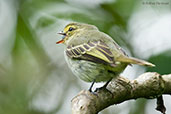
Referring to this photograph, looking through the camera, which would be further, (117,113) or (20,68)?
A: (20,68)

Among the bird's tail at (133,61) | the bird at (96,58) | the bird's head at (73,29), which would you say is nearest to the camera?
the bird's tail at (133,61)

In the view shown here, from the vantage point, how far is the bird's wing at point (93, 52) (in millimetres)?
3473

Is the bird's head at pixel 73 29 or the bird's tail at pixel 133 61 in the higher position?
the bird's head at pixel 73 29

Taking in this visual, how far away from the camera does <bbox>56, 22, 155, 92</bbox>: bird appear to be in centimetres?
342

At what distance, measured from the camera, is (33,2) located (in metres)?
5.10

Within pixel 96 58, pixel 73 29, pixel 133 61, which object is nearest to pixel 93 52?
pixel 96 58

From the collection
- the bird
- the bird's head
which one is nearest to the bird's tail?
the bird

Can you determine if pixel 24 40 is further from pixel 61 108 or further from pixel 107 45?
pixel 107 45

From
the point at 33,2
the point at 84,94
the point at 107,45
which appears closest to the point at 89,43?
the point at 107,45

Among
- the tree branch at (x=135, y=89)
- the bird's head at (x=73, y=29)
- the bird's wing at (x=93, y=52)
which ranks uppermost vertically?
the bird's head at (x=73, y=29)

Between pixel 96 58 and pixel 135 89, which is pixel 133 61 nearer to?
pixel 135 89

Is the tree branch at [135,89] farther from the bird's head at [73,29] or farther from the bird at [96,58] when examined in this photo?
the bird's head at [73,29]

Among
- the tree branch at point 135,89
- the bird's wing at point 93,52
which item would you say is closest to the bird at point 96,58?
the bird's wing at point 93,52

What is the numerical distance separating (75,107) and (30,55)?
2.94 meters
